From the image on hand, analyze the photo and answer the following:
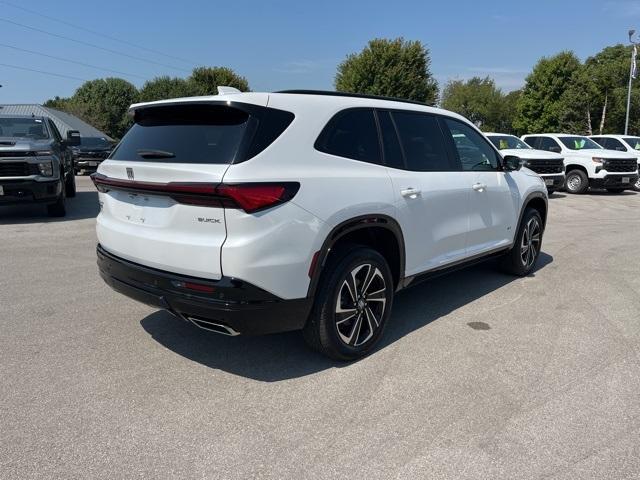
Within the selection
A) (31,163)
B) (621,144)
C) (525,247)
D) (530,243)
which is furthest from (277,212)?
(621,144)

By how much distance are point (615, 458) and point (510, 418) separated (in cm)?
55

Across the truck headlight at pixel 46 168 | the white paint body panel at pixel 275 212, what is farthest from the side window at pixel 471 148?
the truck headlight at pixel 46 168

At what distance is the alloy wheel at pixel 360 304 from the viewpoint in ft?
11.5

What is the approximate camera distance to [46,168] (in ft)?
28.6

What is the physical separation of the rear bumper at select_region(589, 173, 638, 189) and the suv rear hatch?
15.5m

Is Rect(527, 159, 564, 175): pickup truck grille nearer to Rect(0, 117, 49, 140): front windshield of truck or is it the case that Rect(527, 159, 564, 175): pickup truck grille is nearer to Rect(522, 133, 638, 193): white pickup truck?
Rect(522, 133, 638, 193): white pickup truck

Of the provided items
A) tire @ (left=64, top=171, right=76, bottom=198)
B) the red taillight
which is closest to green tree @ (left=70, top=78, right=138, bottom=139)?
tire @ (left=64, top=171, right=76, bottom=198)

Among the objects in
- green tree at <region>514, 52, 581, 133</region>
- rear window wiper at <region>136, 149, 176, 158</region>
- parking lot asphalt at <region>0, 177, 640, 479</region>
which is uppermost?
green tree at <region>514, 52, 581, 133</region>

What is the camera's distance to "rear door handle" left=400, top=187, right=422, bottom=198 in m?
3.86

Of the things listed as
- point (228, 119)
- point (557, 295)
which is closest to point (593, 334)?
point (557, 295)

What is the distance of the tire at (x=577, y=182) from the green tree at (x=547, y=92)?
33834 millimetres

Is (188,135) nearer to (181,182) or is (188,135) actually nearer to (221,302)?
(181,182)

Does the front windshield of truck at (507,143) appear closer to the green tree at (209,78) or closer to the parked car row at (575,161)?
the parked car row at (575,161)

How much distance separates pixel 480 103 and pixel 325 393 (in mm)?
86754
